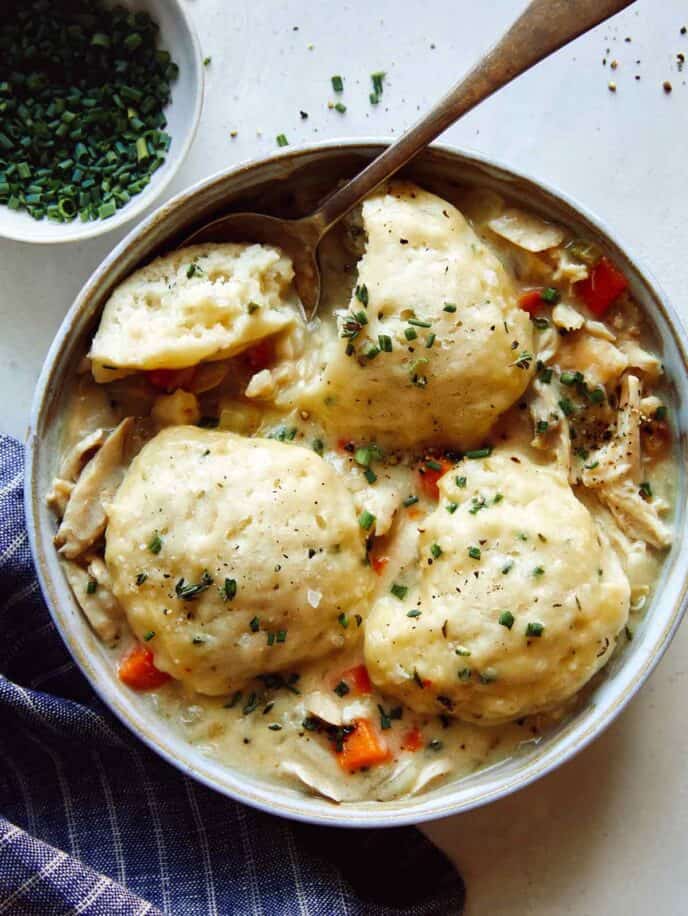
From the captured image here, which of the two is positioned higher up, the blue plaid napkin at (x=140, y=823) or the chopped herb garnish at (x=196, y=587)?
the chopped herb garnish at (x=196, y=587)

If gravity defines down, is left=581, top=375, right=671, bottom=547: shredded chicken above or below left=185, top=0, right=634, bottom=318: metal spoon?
below

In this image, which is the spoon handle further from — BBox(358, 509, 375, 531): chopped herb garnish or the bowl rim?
BBox(358, 509, 375, 531): chopped herb garnish

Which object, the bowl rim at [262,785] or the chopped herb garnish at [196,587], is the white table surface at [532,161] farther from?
the chopped herb garnish at [196,587]

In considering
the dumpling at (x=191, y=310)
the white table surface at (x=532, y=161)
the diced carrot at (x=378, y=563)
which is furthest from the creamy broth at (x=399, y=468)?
the white table surface at (x=532, y=161)

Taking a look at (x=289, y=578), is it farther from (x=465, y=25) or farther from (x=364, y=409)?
(x=465, y=25)

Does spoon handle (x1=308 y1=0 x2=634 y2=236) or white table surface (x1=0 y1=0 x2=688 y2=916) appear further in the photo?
white table surface (x1=0 y1=0 x2=688 y2=916)

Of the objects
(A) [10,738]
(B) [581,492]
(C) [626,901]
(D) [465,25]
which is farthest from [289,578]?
(D) [465,25]

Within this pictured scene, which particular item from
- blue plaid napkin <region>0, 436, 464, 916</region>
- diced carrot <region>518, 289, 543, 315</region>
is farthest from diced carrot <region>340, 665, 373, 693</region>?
diced carrot <region>518, 289, 543, 315</region>
